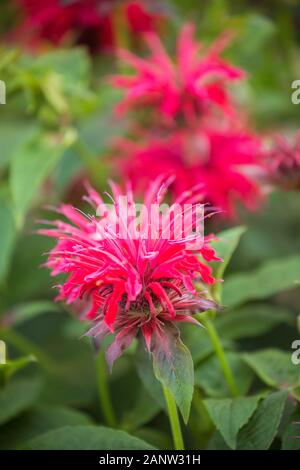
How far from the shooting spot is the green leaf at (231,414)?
1.77 feet

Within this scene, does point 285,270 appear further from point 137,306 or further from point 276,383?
point 137,306

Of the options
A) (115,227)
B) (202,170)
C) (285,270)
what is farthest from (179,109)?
(115,227)

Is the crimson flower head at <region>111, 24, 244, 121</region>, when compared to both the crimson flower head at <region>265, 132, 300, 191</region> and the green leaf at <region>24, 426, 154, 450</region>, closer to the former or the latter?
the crimson flower head at <region>265, 132, 300, 191</region>

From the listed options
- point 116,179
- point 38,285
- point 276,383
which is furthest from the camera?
point 116,179

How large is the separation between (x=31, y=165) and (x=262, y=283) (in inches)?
11.7

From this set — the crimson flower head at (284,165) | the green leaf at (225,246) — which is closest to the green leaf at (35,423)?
the green leaf at (225,246)

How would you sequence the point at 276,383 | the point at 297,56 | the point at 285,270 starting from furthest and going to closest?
the point at 297,56 < the point at 285,270 < the point at 276,383

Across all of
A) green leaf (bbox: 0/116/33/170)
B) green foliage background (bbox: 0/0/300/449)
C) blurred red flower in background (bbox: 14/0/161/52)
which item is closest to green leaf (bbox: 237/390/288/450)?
green foliage background (bbox: 0/0/300/449)

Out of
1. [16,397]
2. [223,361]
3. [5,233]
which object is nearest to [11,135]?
[5,233]

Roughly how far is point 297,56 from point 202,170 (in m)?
0.68

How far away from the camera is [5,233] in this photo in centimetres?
84

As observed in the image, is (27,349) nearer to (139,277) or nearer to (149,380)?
(149,380)

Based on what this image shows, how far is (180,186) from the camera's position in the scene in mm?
796

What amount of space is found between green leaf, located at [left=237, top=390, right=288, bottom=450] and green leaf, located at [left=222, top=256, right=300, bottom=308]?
168mm
